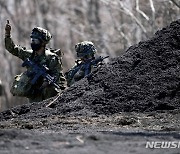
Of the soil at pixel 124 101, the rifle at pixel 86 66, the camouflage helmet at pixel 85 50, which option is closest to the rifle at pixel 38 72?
the rifle at pixel 86 66

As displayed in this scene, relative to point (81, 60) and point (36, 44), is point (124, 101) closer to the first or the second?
point (36, 44)

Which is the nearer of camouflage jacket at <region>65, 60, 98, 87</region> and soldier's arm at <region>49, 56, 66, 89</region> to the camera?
soldier's arm at <region>49, 56, 66, 89</region>

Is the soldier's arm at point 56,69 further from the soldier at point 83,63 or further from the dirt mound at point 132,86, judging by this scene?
the dirt mound at point 132,86

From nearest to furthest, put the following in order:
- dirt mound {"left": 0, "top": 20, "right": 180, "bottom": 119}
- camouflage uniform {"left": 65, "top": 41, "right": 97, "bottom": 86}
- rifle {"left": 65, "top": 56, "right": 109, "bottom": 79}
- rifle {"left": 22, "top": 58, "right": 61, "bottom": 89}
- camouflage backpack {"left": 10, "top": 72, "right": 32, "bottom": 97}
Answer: dirt mound {"left": 0, "top": 20, "right": 180, "bottom": 119} → rifle {"left": 22, "top": 58, "right": 61, "bottom": 89} → camouflage backpack {"left": 10, "top": 72, "right": 32, "bottom": 97} → rifle {"left": 65, "top": 56, "right": 109, "bottom": 79} → camouflage uniform {"left": 65, "top": 41, "right": 97, "bottom": 86}

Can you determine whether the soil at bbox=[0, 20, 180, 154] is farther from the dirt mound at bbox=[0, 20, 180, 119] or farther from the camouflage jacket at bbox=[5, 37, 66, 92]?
the camouflage jacket at bbox=[5, 37, 66, 92]

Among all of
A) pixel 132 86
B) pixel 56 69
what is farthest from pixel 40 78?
pixel 132 86

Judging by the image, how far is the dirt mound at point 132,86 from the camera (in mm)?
12969

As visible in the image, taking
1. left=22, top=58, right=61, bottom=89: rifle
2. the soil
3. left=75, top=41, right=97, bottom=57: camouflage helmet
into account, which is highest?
left=75, top=41, right=97, bottom=57: camouflage helmet

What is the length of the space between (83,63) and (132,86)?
2718mm

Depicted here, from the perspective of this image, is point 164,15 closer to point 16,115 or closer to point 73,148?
point 16,115

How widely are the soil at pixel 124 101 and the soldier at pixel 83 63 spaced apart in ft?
4.27

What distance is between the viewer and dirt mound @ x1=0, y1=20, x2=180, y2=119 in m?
13.0

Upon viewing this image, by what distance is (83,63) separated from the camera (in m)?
15.9

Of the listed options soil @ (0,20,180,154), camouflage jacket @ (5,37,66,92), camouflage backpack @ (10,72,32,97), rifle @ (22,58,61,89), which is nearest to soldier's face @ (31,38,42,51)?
camouflage jacket @ (5,37,66,92)
